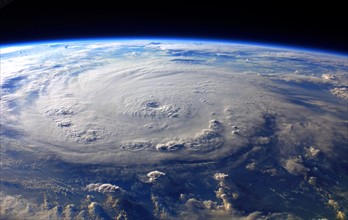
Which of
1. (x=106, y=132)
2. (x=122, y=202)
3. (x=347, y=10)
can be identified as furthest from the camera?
(x=106, y=132)

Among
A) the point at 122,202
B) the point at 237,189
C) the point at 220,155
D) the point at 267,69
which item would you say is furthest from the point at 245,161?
the point at 267,69

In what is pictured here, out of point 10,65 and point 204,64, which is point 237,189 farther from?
point 10,65

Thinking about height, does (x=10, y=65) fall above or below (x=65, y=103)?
above

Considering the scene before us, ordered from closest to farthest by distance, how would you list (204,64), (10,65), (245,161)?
(245,161) < (10,65) < (204,64)

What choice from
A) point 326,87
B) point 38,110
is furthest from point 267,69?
point 38,110

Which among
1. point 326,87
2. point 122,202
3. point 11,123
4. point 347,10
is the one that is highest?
point 347,10

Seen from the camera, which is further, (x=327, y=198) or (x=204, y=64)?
(x=204, y=64)

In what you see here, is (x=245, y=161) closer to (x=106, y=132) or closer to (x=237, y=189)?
(x=237, y=189)
